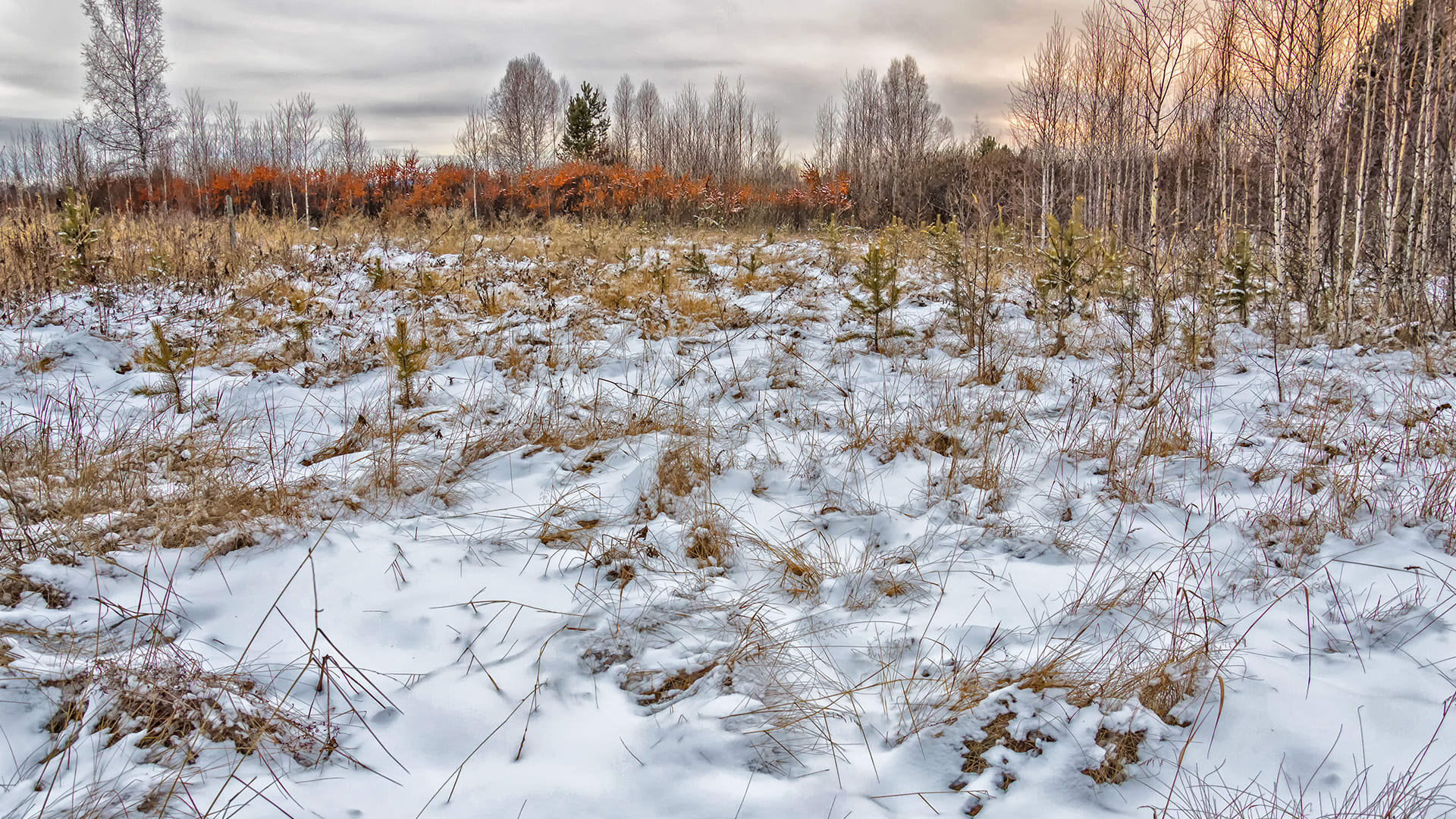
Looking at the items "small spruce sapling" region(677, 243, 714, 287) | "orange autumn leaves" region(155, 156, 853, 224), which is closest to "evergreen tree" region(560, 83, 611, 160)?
"orange autumn leaves" region(155, 156, 853, 224)

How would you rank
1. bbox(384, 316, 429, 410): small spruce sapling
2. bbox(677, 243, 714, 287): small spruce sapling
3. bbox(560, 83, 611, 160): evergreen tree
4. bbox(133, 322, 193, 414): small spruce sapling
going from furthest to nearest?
bbox(560, 83, 611, 160): evergreen tree → bbox(677, 243, 714, 287): small spruce sapling → bbox(384, 316, 429, 410): small spruce sapling → bbox(133, 322, 193, 414): small spruce sapling

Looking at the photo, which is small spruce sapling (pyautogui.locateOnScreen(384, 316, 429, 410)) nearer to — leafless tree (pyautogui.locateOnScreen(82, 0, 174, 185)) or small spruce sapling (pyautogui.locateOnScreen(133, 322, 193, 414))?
small spruce sapling (pyautogui.locateOnScreen(133, 322, 193, 414))

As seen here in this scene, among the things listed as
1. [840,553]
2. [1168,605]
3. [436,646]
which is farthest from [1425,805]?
[436,646]

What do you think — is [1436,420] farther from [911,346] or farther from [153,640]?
[153,640]

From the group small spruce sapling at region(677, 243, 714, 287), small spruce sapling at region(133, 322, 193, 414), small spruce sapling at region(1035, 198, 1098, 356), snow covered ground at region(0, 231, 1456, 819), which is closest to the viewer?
snow covered ground at region(0, 231, 1456, 819)

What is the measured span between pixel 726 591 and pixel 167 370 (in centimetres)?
336

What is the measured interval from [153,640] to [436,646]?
71cm

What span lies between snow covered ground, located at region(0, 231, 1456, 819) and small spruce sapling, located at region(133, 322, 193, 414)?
4 centimetres

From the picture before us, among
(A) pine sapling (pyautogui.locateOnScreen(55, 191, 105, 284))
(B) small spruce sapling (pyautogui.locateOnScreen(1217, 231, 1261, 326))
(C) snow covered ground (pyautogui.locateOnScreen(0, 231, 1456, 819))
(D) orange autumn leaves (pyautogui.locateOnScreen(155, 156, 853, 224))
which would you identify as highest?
(D) orange autumn leaves (pyautogui.locateOnScreen(155, 156, 853, 224))

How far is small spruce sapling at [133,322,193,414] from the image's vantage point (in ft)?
12.0

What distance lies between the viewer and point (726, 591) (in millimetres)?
2387

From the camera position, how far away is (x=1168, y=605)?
2.20m

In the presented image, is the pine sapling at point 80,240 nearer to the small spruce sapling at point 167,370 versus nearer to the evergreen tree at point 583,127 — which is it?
the small spruce sapling at point 167,370

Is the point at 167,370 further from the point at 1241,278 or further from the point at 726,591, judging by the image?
the point at 1241,278
